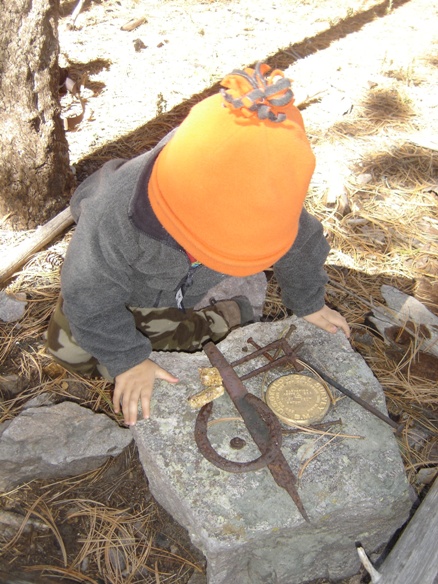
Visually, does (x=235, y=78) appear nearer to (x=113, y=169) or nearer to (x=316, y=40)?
(x=113, y=169)

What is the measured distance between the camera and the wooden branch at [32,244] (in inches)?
108

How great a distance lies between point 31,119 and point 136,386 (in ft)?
4.99

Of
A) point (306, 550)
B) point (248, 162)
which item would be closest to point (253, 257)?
point (248, 162)

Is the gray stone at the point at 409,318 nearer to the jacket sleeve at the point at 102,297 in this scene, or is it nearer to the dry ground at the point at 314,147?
the dry ground at the point at 314,147

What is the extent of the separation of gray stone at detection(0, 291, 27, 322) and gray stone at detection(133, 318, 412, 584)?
0.98m

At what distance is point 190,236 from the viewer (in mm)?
1380

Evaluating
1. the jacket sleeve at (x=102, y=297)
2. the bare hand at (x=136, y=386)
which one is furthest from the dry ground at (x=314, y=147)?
the jacket sleeve at (x=102, y=297)

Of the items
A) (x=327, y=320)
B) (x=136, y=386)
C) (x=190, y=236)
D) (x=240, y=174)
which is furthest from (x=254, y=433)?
(x=240, y=174)

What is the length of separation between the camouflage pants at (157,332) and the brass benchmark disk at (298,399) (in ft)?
1.98

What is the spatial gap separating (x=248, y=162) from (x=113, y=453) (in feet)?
4.58

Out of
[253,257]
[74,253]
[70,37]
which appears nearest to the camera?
[253,257]

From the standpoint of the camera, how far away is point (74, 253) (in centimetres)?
183

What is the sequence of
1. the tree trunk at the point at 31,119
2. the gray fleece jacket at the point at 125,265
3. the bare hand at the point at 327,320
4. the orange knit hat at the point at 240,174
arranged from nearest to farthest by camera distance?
the orange knit hat at the point at 240,174 → the gray fleece jacket at the point at 125,265 → the bare hand at the point at 327,320 → the tree trunk at the point at 31,119

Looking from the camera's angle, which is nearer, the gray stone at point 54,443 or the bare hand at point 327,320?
the gray stone at point 54,443
